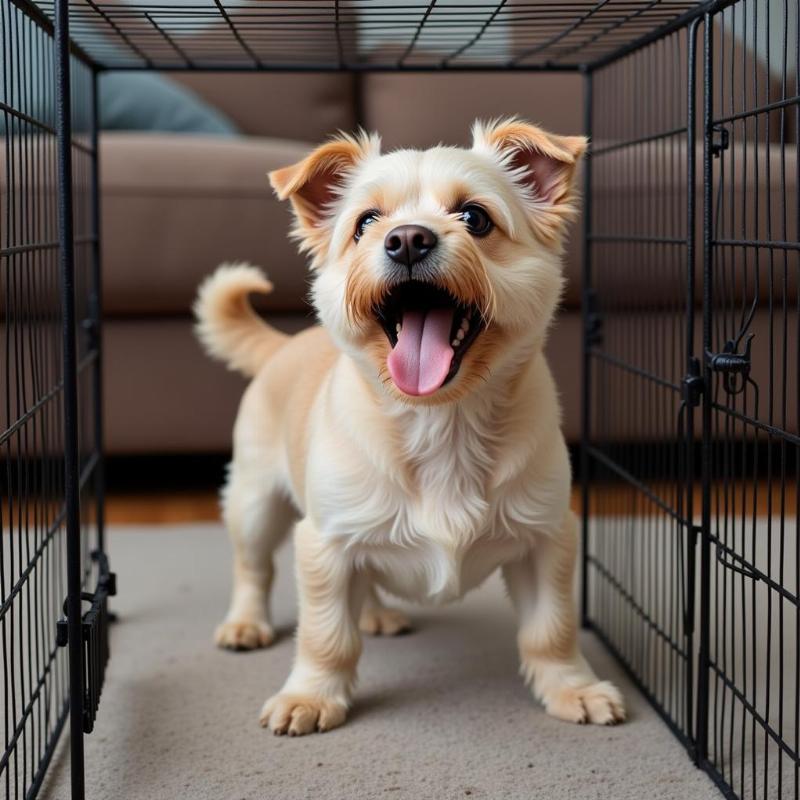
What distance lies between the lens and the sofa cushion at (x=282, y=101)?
348 cm

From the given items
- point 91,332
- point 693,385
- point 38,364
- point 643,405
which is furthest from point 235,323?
point 693,385

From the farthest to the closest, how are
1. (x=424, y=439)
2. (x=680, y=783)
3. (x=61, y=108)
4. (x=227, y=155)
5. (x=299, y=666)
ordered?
(x=227, y=155) < (x=299, y=666) < (x=424, y=439) < (x=680, y=783) < (x=61, y=108)

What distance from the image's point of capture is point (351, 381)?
1.53 metres

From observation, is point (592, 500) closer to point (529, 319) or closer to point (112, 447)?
point (112, 447)

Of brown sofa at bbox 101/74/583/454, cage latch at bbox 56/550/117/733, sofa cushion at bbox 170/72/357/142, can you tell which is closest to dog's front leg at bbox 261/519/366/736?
cage latch at bbox 56/550/117/733

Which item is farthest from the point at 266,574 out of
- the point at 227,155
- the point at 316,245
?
the point at 227,155

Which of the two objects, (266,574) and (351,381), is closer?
(351,381)

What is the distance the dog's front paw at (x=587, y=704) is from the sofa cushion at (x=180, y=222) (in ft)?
4.53

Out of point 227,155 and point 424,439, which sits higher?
point 227,155

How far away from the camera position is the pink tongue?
4.38 feet

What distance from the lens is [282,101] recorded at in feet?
11.5

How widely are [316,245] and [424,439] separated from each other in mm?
309

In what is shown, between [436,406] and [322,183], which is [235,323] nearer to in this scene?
[322,183]

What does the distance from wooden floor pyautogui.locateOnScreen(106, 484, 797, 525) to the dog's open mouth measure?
1.37 metres
